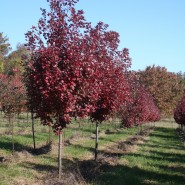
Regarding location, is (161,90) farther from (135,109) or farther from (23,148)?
(23,148)

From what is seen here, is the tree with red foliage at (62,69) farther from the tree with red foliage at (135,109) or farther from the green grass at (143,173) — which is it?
the tree with red foliage at (135,109)

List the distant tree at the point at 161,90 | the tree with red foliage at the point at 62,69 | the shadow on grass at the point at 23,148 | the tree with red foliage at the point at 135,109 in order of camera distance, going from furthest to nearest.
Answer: the distant tree at the point at 161,90, the tree with red foliage at the point at 135,109, the shadow on grass at the point at 23,148, the tree with red foliage at the point at 62,69

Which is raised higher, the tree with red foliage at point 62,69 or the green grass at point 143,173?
the tree with red foliage at point 62,69

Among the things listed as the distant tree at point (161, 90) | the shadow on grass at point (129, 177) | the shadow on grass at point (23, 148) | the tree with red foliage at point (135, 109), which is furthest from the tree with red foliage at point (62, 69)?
the distant tree at point (161, 90)

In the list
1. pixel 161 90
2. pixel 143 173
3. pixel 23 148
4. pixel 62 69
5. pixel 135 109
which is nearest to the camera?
pixel 62 69

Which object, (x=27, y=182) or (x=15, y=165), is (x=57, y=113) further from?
(x=15, y=165)

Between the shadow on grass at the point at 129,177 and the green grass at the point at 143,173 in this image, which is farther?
the green grass at the point at 143,173

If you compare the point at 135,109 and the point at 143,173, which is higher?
the point at 135,109

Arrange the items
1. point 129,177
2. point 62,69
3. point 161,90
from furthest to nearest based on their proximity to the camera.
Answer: point 161,90 → point 129,177 → point 62,69

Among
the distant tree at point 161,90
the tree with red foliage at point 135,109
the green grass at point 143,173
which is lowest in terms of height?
the green grass at point 143,173

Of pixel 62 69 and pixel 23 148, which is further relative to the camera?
pixel 23 148

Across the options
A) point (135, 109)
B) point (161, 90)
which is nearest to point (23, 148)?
point (135, 109)

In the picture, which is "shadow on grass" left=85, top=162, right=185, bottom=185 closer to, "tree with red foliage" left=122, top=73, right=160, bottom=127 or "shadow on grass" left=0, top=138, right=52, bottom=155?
"shadow on grass" left=0, top=138, right=52, bottom=155

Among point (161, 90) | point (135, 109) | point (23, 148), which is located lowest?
point (23, 148)
